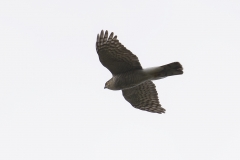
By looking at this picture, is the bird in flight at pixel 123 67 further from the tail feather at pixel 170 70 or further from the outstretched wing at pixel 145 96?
the outstretched wing at pixel 145 96

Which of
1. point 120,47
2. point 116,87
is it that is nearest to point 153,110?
point 116,87

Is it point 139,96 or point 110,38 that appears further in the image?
point 139,96

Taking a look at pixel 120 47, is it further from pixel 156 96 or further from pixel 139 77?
pixel 156 96

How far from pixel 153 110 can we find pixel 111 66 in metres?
2.36

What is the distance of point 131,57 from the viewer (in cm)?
1622

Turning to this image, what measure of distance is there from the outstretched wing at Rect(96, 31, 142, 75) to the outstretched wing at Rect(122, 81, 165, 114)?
150 cm

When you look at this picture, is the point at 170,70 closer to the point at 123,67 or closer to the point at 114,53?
the point at 123,67

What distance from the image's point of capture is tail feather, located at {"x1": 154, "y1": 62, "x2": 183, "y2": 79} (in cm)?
1591

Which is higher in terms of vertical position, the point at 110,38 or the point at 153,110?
the point at 110,38

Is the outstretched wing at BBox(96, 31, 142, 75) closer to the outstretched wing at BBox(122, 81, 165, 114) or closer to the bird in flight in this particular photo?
the bird in flight

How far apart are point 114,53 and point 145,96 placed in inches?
96.9

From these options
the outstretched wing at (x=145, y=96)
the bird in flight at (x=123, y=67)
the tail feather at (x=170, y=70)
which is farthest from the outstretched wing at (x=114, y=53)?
the outstretched wing at (x=145, y=96)

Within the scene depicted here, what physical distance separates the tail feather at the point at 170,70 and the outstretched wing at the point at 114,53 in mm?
771

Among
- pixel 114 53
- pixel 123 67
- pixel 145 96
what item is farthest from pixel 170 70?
pixel 145 96
